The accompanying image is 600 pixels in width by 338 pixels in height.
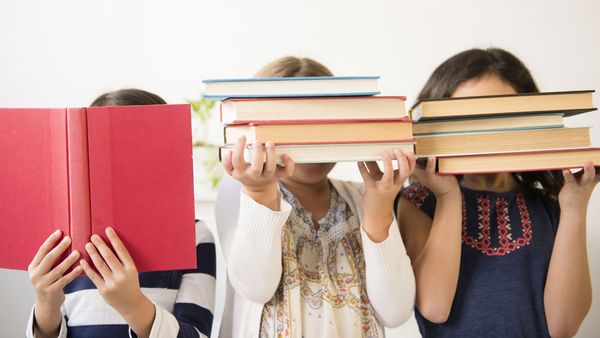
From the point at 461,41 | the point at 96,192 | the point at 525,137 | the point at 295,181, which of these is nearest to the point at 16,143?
the point at 96,192

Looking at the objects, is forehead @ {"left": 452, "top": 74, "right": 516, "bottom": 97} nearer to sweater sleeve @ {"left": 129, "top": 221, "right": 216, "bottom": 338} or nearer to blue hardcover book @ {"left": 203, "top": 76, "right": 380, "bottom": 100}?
blue hardcover book @ {"left": 203, "top": 76, "right": 380, "bottom": 100}

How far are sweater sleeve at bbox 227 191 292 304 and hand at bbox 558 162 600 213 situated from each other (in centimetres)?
54

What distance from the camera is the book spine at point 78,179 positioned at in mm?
646

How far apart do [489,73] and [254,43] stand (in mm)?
859

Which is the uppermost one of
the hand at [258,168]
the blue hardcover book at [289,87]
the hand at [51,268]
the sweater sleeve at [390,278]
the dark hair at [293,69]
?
the dark hair at [293,69]

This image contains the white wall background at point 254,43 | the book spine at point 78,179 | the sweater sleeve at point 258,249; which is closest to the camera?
the book spine at point 78,179

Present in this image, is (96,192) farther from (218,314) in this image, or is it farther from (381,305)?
(218,314)

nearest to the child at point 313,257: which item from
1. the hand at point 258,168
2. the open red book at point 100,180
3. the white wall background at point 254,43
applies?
the hand at point 258,168

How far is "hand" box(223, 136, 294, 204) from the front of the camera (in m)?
0.66

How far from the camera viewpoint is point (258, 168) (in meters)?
0.67

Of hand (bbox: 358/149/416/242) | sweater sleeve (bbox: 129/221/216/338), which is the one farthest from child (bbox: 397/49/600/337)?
sweater sleeve (bbox: 129/221/216/338)

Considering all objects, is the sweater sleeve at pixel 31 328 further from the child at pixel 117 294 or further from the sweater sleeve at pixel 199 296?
the sweater sleeve at pixel 199 296

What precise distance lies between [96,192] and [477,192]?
756 millimetres

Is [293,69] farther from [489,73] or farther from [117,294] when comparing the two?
[117,294]
